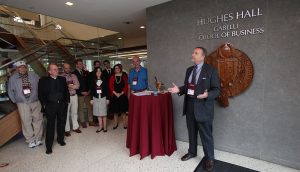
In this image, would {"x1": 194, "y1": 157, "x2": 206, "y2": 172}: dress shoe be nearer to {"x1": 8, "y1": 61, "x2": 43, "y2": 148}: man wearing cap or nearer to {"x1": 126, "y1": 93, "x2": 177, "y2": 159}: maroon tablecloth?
{"x1": 126, "y1": 93, "x2": 177, "y2": 159}: maroon tablecloth

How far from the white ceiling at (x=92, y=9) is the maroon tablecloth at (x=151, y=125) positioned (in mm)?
1853

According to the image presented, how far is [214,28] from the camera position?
309cm

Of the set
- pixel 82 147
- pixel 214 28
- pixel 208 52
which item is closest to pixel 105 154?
pixel 82 147

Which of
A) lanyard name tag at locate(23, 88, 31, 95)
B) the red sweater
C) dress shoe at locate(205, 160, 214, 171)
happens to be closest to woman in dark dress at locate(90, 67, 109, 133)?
the red sweater

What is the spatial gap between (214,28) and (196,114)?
145 cm

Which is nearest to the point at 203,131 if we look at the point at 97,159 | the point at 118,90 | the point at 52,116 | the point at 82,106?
the point at 97,159

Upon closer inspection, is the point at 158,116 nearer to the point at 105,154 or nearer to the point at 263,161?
the point at 105,154

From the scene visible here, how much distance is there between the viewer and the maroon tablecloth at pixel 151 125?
2953 mm

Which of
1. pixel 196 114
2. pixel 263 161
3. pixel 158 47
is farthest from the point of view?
pixel 158 47

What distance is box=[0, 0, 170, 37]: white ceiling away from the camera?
3510 millimetres

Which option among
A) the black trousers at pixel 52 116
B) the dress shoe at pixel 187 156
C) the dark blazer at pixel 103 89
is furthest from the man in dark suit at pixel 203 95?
the black trousers at pixel 52 116

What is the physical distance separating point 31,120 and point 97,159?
5.53ft

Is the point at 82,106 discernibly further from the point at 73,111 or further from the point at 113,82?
the point at 113,82

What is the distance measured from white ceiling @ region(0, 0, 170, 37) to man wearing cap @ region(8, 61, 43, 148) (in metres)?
→ 1.11
